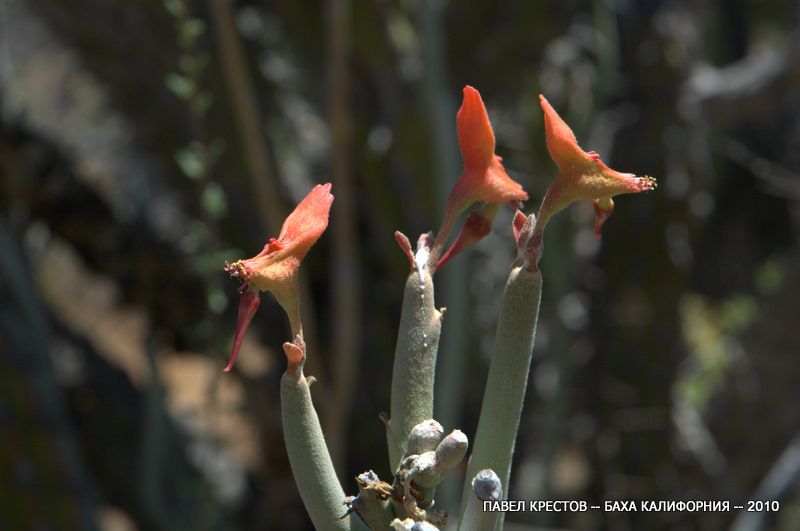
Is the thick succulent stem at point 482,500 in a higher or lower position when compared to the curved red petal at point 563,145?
lower

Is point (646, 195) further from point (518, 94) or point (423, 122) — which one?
point (423, 122)

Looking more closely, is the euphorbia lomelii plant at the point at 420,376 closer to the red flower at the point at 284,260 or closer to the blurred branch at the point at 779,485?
the red flower at the point at 284,260

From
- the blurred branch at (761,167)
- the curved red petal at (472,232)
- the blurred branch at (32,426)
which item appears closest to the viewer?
the curved red petal at (472,232)

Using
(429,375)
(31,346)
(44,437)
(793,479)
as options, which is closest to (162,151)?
(31,346)

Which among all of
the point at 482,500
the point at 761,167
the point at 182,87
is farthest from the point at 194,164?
the point at 761,167

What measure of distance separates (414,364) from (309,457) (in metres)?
0.08

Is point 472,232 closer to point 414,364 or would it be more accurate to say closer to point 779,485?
point 414,364

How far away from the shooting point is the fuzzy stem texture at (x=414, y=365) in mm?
547

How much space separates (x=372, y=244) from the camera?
193 centimetres

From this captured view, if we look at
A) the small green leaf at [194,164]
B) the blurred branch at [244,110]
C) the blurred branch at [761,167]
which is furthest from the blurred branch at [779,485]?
the small green leaf at [194,164]

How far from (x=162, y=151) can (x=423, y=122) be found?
634 mm

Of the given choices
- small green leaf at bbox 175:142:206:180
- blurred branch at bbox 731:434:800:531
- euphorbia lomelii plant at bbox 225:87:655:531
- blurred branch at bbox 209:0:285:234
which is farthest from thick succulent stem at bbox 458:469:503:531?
blurred branch at bbox 731:434:800:531

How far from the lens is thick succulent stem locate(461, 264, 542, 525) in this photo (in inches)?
20.3

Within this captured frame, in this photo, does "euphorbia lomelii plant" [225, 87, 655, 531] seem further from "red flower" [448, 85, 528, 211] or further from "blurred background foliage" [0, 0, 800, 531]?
"blurred background foliage" [0, 0, 800, 531]
